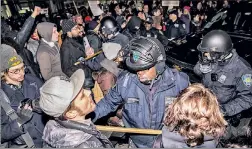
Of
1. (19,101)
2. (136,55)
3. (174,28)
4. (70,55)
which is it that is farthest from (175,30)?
(19,101)

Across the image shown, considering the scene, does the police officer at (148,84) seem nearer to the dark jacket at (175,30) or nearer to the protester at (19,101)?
the protester at (19,101)

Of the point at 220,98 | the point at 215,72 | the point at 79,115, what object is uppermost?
the point at 79,115

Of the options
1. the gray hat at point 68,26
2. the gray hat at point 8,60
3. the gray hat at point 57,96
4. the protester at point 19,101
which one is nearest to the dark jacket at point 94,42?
the gray hat at point 68,26

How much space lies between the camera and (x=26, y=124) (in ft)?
10.1

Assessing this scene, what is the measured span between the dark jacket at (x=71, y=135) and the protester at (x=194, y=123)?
21.8 inches

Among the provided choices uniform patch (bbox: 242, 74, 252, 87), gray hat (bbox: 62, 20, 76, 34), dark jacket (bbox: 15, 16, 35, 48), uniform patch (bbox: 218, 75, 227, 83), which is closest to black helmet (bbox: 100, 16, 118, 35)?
gray hat (bbox: 62, 20, 76, 34)

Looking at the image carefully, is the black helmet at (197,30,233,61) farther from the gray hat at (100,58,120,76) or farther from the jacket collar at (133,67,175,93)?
the gray hat at (100,58,120,76)

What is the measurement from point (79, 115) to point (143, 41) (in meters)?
1.11

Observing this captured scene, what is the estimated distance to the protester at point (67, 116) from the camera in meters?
2.13

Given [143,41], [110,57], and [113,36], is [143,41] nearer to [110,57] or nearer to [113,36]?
[110,57]

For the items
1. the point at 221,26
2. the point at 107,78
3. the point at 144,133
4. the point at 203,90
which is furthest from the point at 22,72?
the point at 221,26

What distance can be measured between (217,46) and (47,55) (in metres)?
2.70

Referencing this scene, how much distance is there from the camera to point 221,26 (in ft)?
21.6

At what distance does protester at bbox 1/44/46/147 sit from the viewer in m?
2.91
